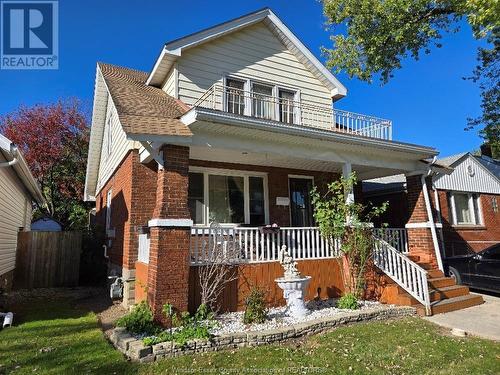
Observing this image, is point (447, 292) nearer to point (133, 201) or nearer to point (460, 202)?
point (133, 201)

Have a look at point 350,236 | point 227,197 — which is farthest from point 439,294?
point 227,197

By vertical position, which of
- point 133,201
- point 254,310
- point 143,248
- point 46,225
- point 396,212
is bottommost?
point 254,310

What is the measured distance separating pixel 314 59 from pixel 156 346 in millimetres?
10476

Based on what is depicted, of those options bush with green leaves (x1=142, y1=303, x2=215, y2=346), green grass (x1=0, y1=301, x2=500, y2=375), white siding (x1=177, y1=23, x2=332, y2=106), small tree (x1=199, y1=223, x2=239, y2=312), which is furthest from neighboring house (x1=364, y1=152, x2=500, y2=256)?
bush with green leaves (x1=142, y1=303, x2=215, y2=346)

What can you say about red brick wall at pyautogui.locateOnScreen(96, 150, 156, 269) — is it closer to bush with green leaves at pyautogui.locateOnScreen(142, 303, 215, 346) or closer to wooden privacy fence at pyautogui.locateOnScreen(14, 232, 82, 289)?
bush with green leaves at pyautogui.locateOnScreen(142, 303, 215, 346)

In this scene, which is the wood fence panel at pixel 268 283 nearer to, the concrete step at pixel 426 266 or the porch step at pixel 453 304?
the porch step at pixel 453 304

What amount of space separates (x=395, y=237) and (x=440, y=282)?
183cm

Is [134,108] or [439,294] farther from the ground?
[134,108]

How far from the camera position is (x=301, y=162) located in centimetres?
1027

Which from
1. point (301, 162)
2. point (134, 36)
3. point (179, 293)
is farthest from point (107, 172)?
point (179, 293)

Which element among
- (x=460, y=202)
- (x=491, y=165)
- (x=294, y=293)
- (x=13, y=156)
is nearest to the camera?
(x=294, y=293)

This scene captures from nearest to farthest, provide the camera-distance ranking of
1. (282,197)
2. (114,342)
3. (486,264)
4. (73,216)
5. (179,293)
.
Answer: (114,342) → (179,293) → (486,264) → (282,197) → (73,216)

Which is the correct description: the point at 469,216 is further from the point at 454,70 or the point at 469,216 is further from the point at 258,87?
the point at 258,87

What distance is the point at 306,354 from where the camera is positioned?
529 cm
